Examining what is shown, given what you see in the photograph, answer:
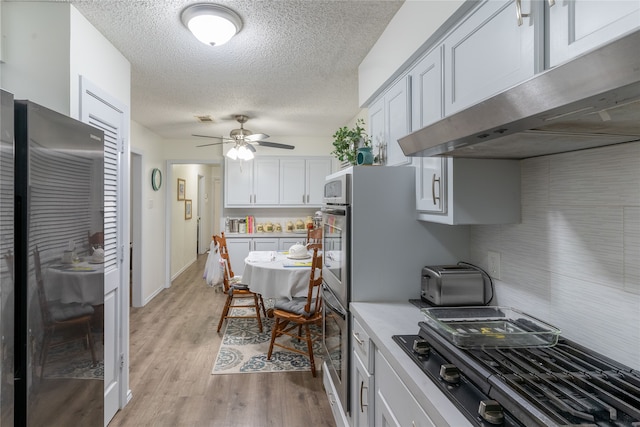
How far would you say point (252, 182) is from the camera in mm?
5750

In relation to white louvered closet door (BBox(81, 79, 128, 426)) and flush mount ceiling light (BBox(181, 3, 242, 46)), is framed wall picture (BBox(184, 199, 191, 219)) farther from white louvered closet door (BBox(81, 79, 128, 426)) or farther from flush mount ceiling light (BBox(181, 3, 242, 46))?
flush mount ceiling light (BBox(181, 3, 242, 46))

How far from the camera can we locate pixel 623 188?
1.13m

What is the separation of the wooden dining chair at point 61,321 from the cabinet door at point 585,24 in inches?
66.5

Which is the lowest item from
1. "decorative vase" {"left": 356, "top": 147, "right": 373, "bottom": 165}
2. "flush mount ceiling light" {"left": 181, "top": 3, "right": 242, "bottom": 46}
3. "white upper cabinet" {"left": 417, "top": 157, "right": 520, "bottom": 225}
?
"white upper cabinet" {"left": 417, "top": 157, "right": 520, "bottom": 225}

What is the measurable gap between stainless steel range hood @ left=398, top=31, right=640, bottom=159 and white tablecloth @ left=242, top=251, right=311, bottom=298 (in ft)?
7.16

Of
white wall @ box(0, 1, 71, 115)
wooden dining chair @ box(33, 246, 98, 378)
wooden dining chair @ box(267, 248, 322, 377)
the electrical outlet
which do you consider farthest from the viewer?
wooden dining chair @ box(267, 248, 322, 377)

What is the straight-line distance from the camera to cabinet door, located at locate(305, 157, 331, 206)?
19.2 feet

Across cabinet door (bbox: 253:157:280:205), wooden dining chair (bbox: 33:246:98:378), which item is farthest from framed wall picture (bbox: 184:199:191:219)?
wooden dining chair (bbox: 33:246:98:378)

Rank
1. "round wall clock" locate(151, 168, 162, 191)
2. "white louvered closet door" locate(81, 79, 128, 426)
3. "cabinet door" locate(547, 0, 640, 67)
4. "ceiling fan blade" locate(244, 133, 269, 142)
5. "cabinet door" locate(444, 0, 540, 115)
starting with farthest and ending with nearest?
"round wall clock" locate(151, 168, 162, 191) → "ceiling fan blade" locate(244, 133, 269, 142) → "white louvered closet door" locate(81, 79, 128, 426) → "cabinet door" locate(444, 0, 540, 115) → "cabinet door" locate(547, 0, 640, 67)

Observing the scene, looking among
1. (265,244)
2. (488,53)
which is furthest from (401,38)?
(265,244)

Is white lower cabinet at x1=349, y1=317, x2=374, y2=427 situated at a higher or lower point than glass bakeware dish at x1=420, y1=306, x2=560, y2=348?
lower

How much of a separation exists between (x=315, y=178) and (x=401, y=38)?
3956 mm

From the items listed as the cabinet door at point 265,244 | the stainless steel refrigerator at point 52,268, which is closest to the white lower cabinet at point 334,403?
the stainless steel refrigerator at point 52,268

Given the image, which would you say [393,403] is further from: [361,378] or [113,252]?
[113,252]
